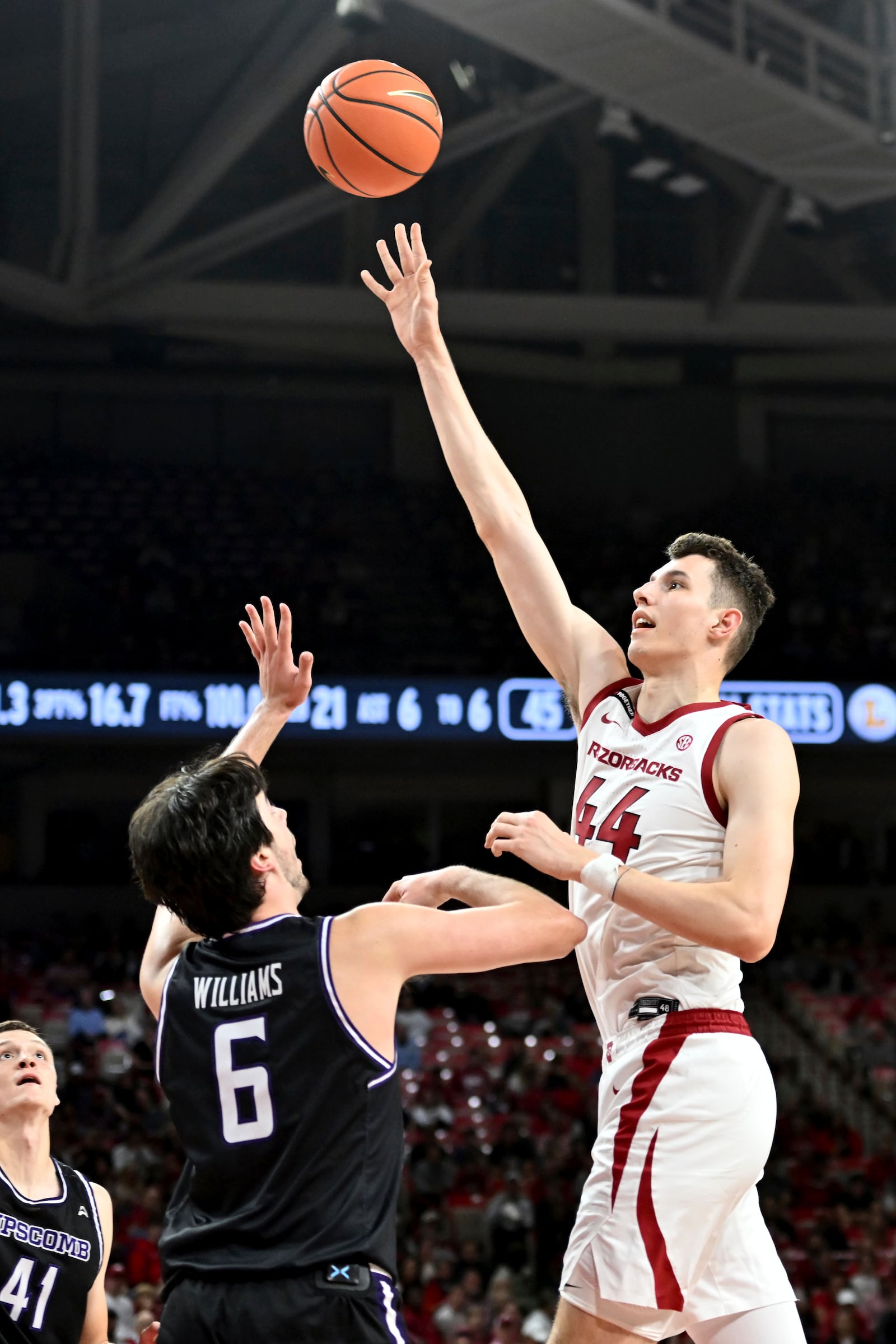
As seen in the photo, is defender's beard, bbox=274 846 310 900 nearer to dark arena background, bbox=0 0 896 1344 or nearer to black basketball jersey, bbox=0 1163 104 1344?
black basketball jersey, bbox=0 1163 104 1344

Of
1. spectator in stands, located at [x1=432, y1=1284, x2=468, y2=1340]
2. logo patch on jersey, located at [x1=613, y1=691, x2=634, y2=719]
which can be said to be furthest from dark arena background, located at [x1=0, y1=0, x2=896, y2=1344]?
logo patch on jersey, located at [x1=613, y1=691, x2=634, y2=719]

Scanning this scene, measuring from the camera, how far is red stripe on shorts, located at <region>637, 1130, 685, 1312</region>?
3053 mm

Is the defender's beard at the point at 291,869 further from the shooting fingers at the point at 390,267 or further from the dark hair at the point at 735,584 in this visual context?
the shooting fingers at the point at 390,267

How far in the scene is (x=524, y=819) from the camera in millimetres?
2947

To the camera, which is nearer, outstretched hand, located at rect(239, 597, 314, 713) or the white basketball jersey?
the white basketball jersey

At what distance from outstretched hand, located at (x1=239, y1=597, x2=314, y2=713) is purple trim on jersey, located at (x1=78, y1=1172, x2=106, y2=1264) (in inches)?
70.7

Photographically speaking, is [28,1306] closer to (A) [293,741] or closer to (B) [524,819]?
(B) [524,819]

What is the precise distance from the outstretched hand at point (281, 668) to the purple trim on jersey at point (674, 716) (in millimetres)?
792

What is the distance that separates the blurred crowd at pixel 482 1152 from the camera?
36.6ft

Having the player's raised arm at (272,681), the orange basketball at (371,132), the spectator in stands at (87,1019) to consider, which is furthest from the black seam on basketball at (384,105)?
the spectator in stands at (87,1019)

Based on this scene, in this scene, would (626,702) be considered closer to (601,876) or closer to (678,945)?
(678,945)

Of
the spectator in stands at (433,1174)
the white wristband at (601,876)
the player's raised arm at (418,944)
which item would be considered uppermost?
the white wristband at (601,876)

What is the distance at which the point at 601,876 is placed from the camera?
9.78 ft

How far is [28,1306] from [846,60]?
15.2m
